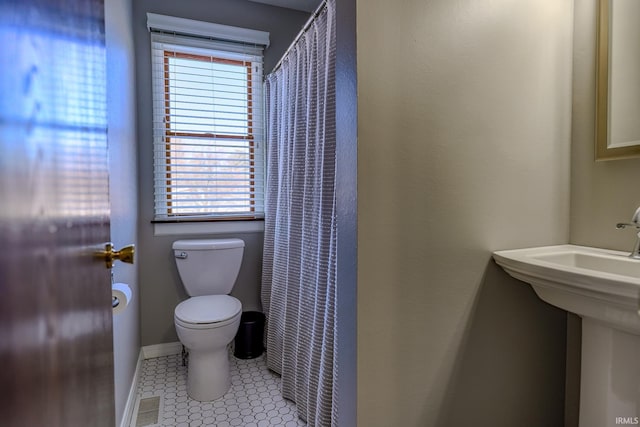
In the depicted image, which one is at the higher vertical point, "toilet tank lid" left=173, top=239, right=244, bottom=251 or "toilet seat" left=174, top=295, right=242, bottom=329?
"toilet tank lid" left=173, top=239, right=244, bottom=251

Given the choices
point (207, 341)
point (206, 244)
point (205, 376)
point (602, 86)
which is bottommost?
point (205, 376)

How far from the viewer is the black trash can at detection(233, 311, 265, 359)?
235 cm

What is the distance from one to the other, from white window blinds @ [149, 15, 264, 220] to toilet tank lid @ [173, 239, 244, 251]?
0.19 meters

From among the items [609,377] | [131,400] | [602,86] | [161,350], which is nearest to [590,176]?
[602,86]

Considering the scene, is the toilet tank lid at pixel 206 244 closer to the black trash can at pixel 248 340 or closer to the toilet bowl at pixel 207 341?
the toilet bowl at pixel 207 341

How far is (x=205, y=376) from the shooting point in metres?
1.88

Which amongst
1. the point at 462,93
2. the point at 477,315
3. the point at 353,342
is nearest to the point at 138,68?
the point at 462,93

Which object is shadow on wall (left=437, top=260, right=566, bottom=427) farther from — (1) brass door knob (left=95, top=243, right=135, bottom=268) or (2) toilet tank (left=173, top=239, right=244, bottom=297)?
(2) toilet tank (left=173, top=239, right=244, bottom=297)

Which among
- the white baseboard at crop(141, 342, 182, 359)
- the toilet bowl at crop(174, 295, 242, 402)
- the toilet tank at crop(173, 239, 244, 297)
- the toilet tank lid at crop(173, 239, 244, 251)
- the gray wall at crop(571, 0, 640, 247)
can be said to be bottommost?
the white baseboard at crop(141, 342, 182, 359)

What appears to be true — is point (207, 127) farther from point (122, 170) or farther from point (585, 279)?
point (585, 279)

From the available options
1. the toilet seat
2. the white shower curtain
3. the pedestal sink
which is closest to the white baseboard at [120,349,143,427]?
the toilet seat

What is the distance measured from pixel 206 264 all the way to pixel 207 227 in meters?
0.30

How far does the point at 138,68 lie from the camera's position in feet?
7.43

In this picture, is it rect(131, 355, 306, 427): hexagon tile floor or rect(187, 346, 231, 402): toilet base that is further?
rect(187, 346, 231, 402): toilet base
